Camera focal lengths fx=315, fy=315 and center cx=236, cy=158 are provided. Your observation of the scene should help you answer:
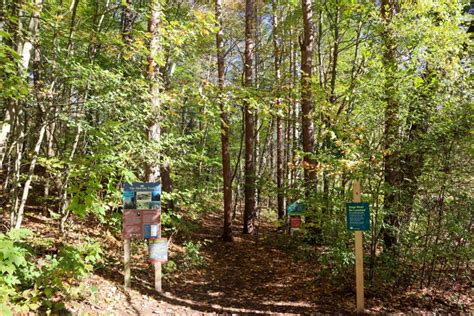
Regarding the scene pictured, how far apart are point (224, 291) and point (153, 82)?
4.27 metres

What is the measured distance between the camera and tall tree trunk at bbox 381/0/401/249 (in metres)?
5.33

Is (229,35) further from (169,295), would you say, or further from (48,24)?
(169,295)

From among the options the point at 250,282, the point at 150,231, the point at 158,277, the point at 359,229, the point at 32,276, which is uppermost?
the point at 359,229

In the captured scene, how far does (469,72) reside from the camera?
18.6 feet

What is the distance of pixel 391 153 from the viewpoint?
528cm

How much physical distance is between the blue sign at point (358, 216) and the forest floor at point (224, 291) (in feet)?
4.67

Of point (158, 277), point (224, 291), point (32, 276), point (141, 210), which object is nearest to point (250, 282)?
point (224, 291)

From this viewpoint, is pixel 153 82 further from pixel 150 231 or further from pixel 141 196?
pixel 150 231

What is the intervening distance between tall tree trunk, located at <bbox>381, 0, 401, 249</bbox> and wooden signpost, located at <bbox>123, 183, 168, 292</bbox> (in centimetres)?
394

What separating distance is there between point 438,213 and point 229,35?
12545 millimetres

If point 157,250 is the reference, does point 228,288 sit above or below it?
below

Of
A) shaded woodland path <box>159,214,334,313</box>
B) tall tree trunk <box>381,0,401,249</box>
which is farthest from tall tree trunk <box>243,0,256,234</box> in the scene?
tall tree trunk <box>381,0,401,249</box>

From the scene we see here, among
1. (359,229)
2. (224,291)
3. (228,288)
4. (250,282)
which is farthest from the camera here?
(250,282)

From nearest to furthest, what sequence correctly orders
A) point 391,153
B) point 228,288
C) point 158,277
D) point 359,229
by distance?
point 359,229, point 391,153, point 158,277, point 228,288
